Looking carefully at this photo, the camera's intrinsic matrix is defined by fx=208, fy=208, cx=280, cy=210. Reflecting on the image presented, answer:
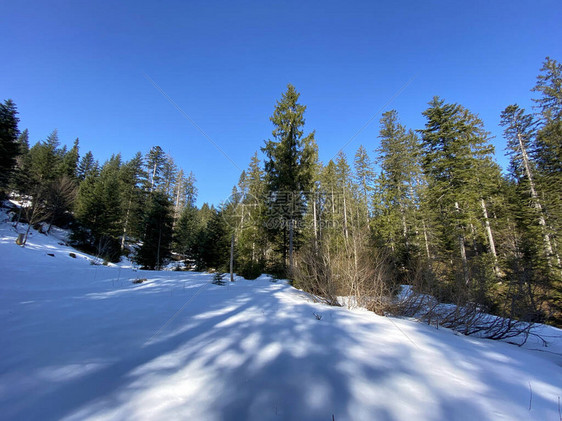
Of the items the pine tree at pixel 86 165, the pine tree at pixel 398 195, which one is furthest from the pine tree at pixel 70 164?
the pine tree at pixel 398 195

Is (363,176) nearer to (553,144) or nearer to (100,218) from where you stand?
(553,144)

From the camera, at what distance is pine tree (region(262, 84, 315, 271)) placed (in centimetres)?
1650

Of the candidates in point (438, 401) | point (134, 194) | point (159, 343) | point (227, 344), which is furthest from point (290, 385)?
point (134, 194)

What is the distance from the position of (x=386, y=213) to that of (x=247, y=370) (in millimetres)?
19004

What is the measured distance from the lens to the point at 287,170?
659 inches

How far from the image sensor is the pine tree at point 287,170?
1650 cm

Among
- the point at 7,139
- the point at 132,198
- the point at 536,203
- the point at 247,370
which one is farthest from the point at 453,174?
the point at 7,139

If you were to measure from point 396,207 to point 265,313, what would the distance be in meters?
18.0

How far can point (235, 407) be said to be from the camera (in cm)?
184

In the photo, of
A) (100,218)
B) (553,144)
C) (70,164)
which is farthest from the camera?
(70,164)

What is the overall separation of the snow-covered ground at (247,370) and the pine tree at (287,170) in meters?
12.4

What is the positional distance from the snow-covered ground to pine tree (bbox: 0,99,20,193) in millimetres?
26638

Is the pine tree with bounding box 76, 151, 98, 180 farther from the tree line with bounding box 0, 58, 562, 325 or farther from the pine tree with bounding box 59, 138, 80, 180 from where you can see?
the tree line with bounding box 0, 58, 562, 325

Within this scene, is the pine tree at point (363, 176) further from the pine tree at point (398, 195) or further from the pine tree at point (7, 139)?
the pine tree at point (7, 139)
